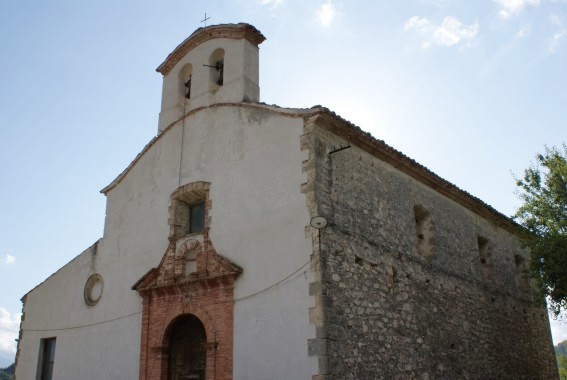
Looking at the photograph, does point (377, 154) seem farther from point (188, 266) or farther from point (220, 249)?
point (188, 266)

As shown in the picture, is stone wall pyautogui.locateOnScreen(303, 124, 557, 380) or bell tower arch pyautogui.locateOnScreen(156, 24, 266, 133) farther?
bell tower arch pyautogui.locateOnScreen(156, 24, 266, 133)

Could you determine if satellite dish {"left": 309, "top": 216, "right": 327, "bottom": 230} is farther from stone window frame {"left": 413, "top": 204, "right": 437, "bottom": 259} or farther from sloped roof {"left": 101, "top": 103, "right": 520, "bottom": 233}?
stone window frame {"left": 413, "top": 204, "right": 437, "bottom": 259}

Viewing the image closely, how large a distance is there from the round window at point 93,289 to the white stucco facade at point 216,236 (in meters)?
0.15

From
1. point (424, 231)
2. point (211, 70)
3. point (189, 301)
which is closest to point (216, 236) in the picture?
point (189, 301)

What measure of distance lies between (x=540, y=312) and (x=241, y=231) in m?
11.7

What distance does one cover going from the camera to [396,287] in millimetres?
10766

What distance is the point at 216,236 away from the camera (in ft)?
35.8

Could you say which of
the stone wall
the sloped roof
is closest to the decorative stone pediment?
the stone wall

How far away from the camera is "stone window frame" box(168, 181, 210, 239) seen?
11.8 metres

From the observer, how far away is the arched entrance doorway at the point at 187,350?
1067 centimetres

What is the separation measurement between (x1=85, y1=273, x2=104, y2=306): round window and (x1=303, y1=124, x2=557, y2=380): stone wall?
6.54m

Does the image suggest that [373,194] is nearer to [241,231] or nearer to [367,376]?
[241,231]

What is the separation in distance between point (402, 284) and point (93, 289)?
298 inches

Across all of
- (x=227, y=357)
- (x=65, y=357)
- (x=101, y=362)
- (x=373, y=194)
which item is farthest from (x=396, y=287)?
(x=65, y=357)
